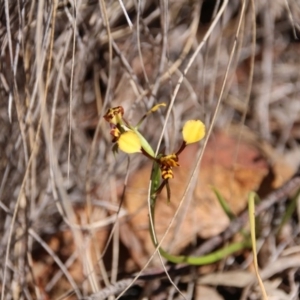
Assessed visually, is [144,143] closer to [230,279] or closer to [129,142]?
[129,142]

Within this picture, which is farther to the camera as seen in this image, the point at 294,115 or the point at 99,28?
the point at 294,115

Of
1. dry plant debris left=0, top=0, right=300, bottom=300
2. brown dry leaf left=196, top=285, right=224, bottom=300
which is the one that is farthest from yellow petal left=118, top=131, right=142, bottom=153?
brown dry leaf left=196, top=285, right=224, bottom=300

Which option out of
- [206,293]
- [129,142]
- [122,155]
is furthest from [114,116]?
[122,155]

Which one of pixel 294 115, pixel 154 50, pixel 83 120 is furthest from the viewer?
pixel 294 115

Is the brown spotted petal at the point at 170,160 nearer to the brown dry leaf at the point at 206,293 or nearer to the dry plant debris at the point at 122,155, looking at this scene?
the dry plant debris at the point at 122,155

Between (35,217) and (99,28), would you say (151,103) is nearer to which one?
(99,28)

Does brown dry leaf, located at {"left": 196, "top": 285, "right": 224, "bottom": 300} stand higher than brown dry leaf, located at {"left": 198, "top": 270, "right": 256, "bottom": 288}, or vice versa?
brown dry leaf, located at {"left": 198, "top": 270, "right": 256, "bottom": 288}

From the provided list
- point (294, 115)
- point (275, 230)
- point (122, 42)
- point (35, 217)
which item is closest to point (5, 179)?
point (35, 217)

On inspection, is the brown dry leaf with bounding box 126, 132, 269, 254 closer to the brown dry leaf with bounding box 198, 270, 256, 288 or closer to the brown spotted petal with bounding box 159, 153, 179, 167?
the brown dry leaf with bounding box 198, 270, 256, 288

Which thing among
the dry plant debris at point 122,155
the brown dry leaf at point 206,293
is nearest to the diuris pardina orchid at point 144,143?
the dry plant debris at point 122,155
